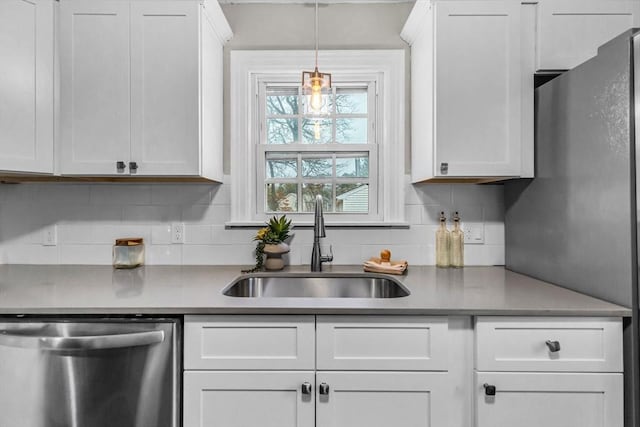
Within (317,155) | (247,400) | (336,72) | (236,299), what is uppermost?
(336,72)

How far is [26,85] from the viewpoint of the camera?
169cm

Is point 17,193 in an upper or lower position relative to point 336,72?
lower

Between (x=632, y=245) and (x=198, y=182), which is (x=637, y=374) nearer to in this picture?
(x=632, y=245)

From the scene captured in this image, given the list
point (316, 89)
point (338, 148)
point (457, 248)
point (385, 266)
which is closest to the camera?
point (316, 89)

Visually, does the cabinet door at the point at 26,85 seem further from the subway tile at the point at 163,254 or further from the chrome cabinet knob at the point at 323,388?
the chrome cabinet knob at the point at 323,388

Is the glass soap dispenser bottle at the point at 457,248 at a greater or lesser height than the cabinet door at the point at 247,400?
greater

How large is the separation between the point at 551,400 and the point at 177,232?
6.17 feet

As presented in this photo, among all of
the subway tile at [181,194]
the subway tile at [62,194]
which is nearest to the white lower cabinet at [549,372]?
the subway tile at [181,194]

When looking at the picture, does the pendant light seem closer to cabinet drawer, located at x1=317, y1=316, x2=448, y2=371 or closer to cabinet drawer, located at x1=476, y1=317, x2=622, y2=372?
cabinet drawer, located at x1=317, y1=316, x2=448, y2=371

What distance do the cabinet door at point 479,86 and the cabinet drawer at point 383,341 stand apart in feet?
2.52

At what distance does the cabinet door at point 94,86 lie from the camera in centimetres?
176

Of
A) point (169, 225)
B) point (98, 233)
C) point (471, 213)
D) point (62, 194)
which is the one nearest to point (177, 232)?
point (169, 225)

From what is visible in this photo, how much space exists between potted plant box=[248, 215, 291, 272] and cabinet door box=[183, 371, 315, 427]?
73 cm

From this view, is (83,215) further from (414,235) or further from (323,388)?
(414,235)
